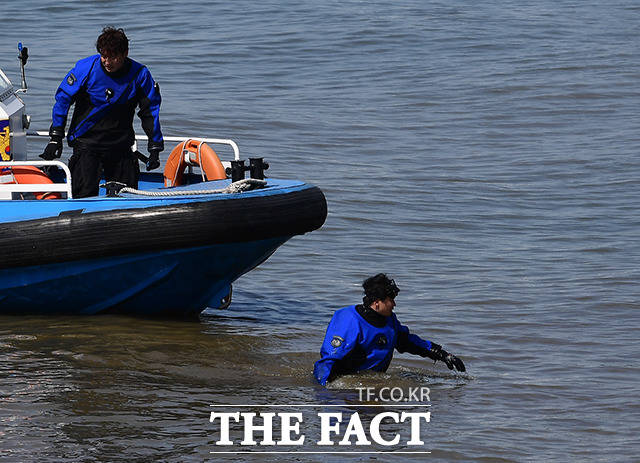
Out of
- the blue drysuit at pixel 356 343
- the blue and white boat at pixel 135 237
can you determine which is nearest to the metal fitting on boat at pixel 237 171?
the blue and white boat at pixel 135 237

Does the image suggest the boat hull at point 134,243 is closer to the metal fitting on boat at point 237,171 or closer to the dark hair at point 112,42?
the metal fitting on boat at point 237,171

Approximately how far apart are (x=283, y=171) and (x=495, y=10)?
965 cm

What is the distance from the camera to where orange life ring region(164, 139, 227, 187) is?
710cm

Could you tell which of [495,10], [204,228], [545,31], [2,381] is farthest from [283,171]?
[495,10]

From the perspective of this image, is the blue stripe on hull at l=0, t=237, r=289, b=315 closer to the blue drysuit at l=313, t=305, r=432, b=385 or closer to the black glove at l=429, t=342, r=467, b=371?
the blue drysuit at l=313, t=305, r=432, b=385

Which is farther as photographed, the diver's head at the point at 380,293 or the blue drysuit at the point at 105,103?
the blue drysuit at the point at 105,103

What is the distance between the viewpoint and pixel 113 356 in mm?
6270

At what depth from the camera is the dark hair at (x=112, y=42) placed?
6484 mm

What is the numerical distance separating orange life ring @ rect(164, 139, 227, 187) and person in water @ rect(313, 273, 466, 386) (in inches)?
63.6

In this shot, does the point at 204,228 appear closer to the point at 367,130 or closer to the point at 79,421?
the point at 79,421

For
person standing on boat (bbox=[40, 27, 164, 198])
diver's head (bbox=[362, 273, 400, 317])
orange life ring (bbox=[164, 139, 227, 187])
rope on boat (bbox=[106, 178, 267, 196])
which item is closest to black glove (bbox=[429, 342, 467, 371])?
diver's head (bbox=[362, 273, 400, 317])

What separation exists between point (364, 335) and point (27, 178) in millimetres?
2308

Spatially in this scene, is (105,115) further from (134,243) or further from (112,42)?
(134,243)

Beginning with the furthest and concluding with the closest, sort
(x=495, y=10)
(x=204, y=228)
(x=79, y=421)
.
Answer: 1. (x=495, y=10)
2. (x=204, y=228)
3. (x=79, y=421)
